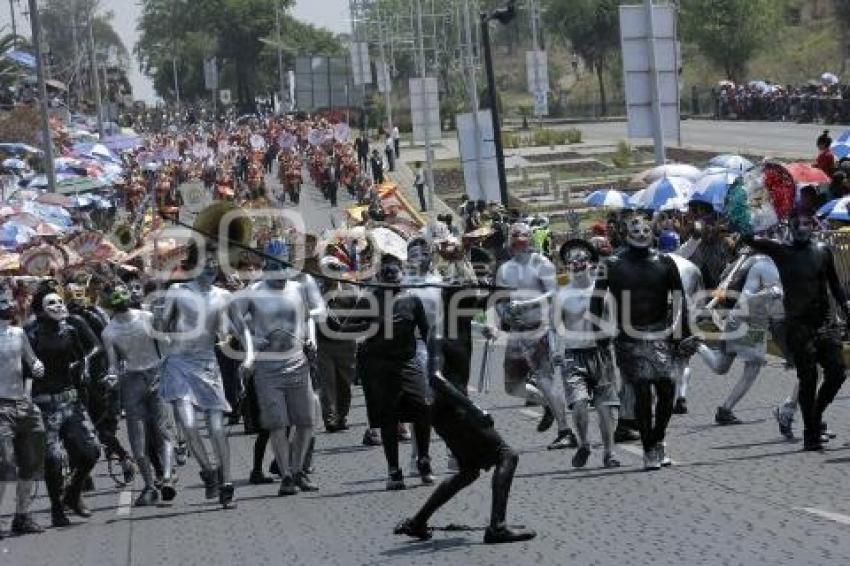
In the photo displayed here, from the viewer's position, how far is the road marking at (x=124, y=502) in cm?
1529

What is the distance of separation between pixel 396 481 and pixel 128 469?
9.54 feet

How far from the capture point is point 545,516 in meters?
13.0

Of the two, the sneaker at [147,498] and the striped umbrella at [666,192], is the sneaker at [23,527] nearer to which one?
the sneaker at [147,498]

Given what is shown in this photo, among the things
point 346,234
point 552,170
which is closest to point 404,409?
point 346,234

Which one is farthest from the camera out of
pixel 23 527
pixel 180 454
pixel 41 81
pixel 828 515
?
pixel 41 81

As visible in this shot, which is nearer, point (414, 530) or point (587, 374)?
point (414, 530)

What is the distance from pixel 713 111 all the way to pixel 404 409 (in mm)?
71660

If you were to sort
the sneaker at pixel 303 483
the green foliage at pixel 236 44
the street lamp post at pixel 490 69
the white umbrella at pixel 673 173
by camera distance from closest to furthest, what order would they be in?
the sneaker at pixel 303 483
the white umbrella at pixel 673 173
the street lamp post at pixel 490 69
the green foliage at pixel 236 44

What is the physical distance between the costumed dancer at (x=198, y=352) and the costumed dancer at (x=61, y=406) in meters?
0.65

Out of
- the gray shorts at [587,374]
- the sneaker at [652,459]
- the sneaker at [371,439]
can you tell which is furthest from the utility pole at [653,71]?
the sneaker at [652,459]

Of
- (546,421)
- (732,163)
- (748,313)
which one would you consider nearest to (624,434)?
(546,421)

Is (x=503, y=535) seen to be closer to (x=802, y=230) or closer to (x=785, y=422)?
(x=802, y=230)

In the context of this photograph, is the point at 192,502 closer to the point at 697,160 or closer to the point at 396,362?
the point at 396,362

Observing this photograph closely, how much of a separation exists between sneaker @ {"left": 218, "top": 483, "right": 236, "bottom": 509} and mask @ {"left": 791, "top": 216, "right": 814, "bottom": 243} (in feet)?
14.8
